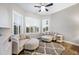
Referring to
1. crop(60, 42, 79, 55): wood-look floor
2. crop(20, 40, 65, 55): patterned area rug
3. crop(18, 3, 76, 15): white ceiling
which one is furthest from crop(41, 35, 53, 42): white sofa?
crop(18, 3, 76, 15): white ceiling

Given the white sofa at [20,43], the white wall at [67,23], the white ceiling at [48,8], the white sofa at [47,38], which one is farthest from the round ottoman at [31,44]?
the white ceiling at [48,8]

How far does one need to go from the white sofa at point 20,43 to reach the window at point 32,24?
0.15 meters

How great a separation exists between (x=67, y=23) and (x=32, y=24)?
0.68 meters

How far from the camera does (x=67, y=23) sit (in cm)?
176

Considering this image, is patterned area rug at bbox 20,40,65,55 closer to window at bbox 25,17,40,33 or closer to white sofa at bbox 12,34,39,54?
white sofa at bbox 12,34,39,54

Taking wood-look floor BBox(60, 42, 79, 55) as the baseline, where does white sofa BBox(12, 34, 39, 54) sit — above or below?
above

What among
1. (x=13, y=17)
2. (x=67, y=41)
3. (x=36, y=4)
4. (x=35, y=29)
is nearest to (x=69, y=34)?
(x=67, y=41)

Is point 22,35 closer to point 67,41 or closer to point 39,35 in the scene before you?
point 39,35

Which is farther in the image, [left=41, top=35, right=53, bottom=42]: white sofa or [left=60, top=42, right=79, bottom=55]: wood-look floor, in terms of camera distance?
[left=41, top=35, right=53, bottom=42]: white sofa

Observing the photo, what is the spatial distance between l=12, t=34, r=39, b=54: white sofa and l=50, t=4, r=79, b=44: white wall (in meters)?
0.47

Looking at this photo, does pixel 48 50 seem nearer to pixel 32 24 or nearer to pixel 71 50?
pixel 71 50

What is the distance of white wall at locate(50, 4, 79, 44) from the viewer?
5.63ft

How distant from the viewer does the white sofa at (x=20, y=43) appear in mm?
1697
